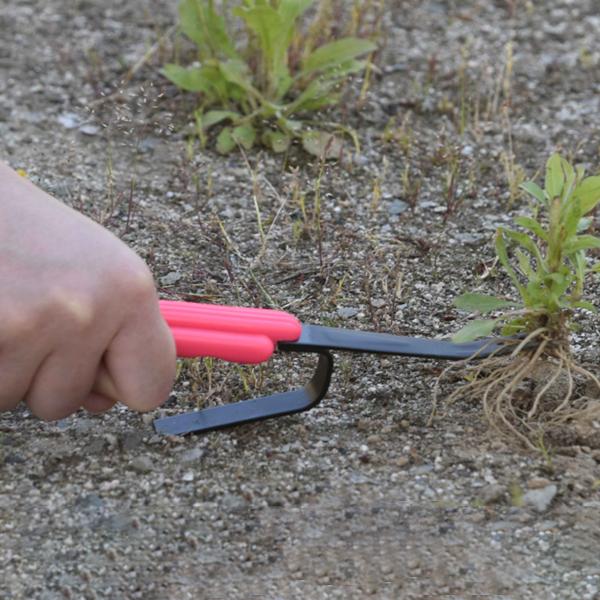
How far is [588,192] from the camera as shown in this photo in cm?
181

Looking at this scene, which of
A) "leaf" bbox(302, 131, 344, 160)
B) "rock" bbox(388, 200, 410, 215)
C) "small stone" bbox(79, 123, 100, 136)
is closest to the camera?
"rock" bbox(388, 200, 410, 215)

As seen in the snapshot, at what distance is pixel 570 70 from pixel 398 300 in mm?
1155

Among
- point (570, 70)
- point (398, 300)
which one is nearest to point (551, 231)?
point (398, 300)

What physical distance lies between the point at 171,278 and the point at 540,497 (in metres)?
0.88

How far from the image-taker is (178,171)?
260cm

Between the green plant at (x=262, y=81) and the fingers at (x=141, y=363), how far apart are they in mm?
1046

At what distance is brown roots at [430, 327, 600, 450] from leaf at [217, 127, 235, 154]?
0.92 metres

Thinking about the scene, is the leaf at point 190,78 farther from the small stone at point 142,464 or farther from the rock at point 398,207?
the small stone at point 142,464

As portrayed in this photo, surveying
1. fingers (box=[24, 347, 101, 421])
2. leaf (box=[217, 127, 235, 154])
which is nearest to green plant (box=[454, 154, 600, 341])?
fingers (box=[24, 347, 101, 421])

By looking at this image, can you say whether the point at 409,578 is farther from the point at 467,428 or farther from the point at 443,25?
the point at 443,25

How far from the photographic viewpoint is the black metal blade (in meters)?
1.78

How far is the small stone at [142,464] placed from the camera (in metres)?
1.81

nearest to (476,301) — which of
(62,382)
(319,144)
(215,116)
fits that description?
(62,382)

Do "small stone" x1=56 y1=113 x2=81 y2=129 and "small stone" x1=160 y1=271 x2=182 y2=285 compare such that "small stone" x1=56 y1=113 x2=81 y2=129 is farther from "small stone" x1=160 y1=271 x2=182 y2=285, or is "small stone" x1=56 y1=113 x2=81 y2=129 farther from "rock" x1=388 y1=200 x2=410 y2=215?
"rock" x1=388 y1=200 x2=410 y2=215
